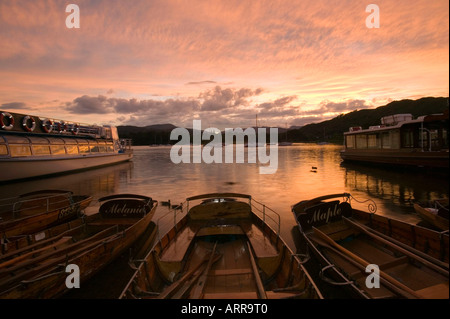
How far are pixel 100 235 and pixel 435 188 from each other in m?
29.4

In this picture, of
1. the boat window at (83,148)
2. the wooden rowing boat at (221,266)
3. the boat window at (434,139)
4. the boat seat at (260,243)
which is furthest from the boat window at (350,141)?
the boat window at (83,148)

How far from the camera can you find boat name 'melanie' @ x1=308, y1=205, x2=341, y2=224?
10.0 m

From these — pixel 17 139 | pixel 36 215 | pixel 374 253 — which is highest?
pixel 17 139

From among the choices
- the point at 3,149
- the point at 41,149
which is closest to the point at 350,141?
the point at 41,149

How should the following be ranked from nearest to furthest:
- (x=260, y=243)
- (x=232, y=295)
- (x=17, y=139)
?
(x=232, y=295)
(x=260, y=243)
(x=17, y=139)

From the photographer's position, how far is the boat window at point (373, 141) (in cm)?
3734

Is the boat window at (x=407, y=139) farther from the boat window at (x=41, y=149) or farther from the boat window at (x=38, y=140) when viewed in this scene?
the boat window at (x=38, y=140)

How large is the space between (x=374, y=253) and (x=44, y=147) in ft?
129

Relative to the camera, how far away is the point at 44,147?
1288 inches

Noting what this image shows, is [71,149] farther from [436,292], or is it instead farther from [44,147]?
[436,292]
